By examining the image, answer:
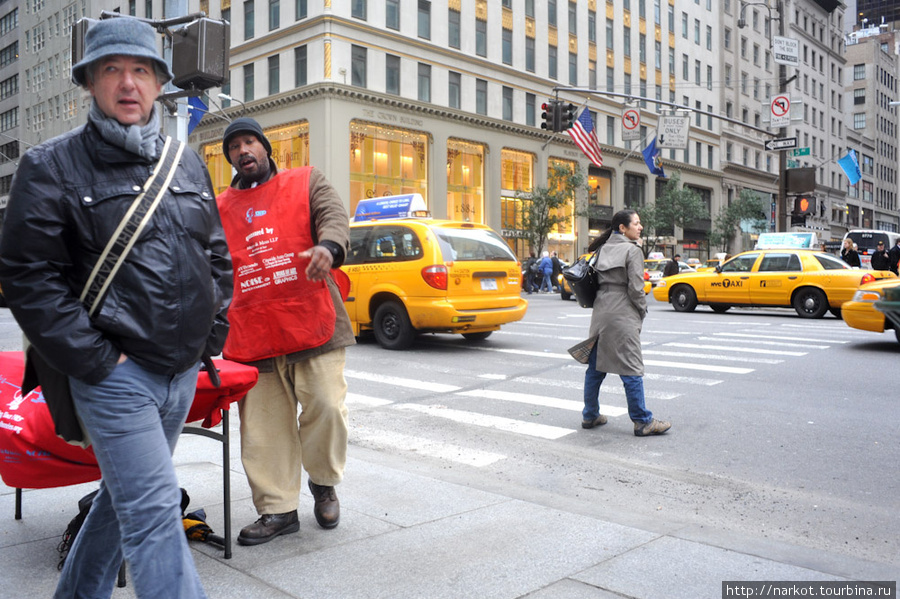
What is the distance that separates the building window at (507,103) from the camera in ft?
147

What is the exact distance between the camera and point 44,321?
2234mm

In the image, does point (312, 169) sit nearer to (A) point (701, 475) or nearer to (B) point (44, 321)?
(B) point (44, 321)

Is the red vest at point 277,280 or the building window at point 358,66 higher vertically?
the building window at point 358,66

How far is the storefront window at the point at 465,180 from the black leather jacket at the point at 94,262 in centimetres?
3955

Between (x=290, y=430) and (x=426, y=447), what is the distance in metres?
2.46

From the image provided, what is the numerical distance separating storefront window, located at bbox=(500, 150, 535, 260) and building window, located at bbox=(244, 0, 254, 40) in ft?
47.2

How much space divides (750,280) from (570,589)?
17.6 m

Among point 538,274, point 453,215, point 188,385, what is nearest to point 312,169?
point 188,385

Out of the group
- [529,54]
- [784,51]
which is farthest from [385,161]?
[784,51]

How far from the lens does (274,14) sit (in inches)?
1528

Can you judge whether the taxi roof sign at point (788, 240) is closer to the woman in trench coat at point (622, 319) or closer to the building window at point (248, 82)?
the woman in trench coat at point (622, 319)

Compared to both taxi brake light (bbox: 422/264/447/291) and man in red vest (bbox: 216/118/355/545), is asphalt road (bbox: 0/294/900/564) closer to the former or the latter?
taxi brake light (bbox: 422/264/447/291)

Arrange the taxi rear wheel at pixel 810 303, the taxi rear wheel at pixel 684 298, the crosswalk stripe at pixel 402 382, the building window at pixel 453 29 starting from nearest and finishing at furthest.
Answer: the crosswalk stripe at pixel 402 382 < the taxi rear wheel at pixel 810 303 < the taxi rear wheel at pixel 684 298 < the building window at pixel 453 29

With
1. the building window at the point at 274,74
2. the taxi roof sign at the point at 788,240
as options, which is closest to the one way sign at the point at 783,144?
the taxi roof sign at the point at 788,240
